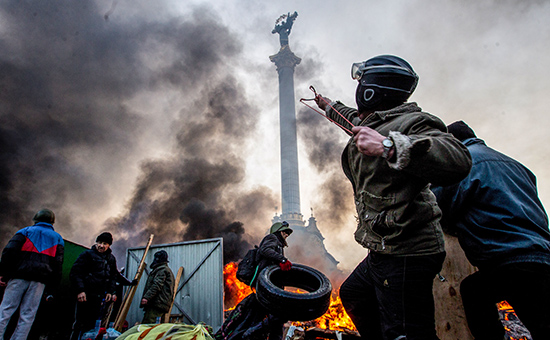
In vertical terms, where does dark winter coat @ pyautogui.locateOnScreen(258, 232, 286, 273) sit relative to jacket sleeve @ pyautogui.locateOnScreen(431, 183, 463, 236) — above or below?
above

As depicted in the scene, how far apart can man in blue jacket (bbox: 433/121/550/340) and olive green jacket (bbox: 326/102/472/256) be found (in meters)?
0.57

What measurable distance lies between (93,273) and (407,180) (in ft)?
19.5

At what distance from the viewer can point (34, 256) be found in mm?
4336

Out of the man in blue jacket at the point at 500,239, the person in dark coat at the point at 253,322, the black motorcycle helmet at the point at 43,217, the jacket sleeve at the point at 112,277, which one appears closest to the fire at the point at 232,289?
the jacket sleeve at the point at 112,277

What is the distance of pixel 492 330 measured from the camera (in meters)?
1.92

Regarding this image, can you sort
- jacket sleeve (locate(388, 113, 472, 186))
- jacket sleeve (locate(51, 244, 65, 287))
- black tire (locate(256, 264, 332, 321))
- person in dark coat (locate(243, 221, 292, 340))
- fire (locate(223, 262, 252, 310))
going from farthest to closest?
1. fire (locate(223, 262, 252, 310))
2. jacket sleeve (locate(51, 244, 65, 287))
3. person in dark coat (locate(243, 221, 292, 340))
4. black tire (locate(256, 264, 332, 321))
5. jacket sleeve (locate(388, 113, 472, 186))

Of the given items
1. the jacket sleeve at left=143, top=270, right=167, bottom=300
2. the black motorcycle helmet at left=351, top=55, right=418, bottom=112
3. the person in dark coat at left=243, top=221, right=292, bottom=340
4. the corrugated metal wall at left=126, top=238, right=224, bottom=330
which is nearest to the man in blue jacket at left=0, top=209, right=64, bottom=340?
the jacket sleeve at left=143, top=270, right=167, bottom=300

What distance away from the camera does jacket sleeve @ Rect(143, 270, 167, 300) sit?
588 cm

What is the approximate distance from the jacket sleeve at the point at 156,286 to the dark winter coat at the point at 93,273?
2.60 feet

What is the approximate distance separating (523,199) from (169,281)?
6.77m

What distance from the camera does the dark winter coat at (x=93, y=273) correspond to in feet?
15.6

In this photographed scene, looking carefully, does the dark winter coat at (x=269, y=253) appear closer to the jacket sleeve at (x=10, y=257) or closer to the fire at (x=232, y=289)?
the jacket sleeve at (x=10, y=257)

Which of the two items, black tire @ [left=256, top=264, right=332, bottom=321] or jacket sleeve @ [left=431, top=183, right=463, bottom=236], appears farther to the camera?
black tire @ [left=256, top=264, right=332, bottom=321]

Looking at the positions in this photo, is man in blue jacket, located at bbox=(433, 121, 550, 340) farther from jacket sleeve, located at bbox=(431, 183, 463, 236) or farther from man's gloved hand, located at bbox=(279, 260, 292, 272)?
man's gloved hand, located at bbox=(279, 260, 292, 272)
